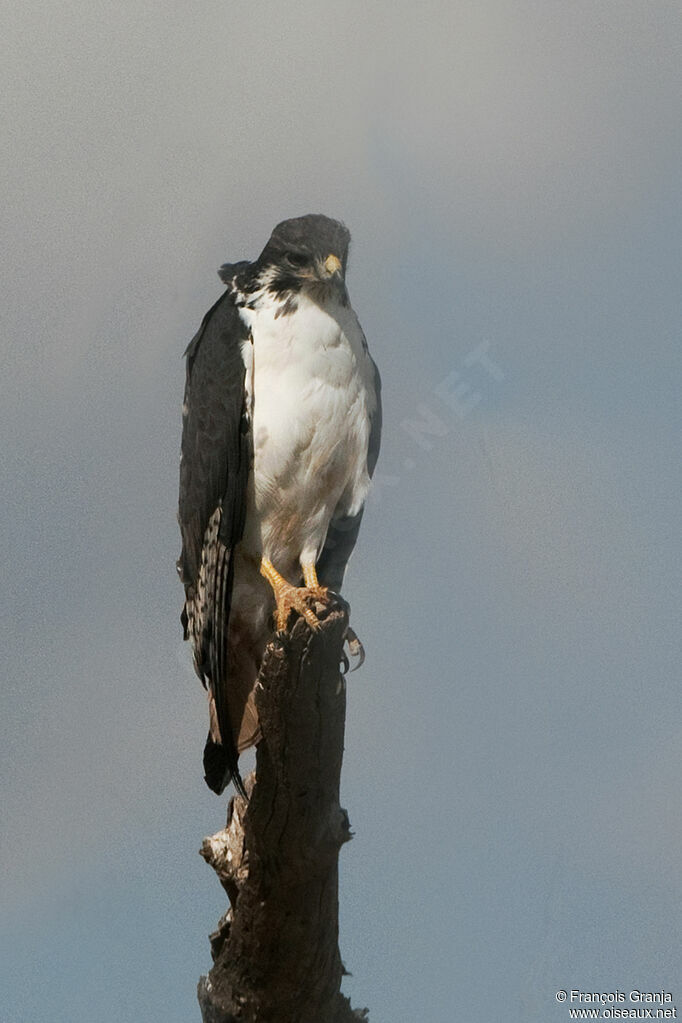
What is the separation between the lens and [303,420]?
15.1 ft

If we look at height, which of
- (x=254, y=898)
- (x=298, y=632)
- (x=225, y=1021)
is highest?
(x=298, y=632)

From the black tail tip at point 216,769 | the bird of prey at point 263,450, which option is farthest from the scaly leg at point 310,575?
the black tail tip at point 216,769

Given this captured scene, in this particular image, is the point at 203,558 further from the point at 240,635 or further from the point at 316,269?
the point at 316,269

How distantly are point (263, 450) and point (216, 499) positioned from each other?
296 mm

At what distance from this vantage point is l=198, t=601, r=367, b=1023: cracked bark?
3.86 metres

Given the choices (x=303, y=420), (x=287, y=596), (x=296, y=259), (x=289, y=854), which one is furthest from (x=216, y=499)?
(x=289, y=854)

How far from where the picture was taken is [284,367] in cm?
464

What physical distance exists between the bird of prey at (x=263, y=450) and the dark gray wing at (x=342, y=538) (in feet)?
0.20

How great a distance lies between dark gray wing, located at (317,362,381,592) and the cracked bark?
2.73 ft

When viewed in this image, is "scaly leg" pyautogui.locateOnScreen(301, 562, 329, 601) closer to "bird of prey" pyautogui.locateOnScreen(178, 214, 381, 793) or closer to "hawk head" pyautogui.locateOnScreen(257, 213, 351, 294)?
"bird of prey" pyautogui.locateOnScreen(178, 214, 381, 793)

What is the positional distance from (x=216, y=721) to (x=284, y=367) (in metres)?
1.50

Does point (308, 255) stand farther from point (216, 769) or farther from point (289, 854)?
point (289, 854)

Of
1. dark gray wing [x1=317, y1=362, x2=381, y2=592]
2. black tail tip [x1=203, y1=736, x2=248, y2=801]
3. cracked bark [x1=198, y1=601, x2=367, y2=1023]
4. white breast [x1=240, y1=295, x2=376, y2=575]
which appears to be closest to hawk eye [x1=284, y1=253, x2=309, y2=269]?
white breast [x1=240, y1=295, x2=376, y2=575]

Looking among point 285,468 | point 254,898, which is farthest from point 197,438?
point 254,898
